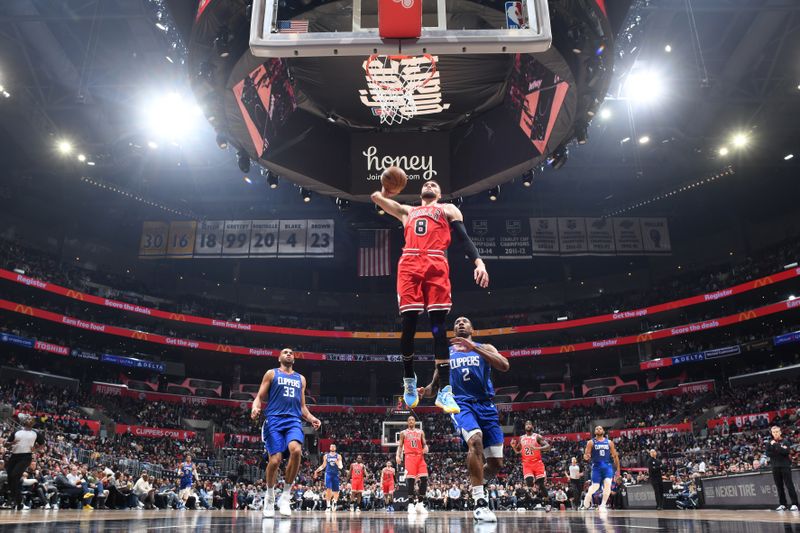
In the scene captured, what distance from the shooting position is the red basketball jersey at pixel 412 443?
1261 cm

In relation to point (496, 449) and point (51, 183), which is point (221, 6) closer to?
point (496, 449)

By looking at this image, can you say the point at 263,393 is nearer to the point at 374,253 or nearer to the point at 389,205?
the point at 389,205

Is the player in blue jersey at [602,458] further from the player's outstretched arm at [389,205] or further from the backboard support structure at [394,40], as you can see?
the backboard support structure at [394,40]

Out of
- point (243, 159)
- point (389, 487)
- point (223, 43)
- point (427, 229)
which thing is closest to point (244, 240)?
point (389, 487)

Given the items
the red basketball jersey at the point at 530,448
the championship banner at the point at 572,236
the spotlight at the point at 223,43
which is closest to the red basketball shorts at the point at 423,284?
the spotlight at the point at 223,43

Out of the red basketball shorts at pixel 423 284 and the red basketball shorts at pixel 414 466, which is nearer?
the red basketball shorts at pixel 423 284

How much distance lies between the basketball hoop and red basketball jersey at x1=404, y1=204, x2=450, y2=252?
4299mm

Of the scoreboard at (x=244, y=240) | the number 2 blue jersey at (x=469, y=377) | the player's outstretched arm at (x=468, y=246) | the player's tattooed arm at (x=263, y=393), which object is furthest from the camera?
the scoreboard at (x=244, y=240)

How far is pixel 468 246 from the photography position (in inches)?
216

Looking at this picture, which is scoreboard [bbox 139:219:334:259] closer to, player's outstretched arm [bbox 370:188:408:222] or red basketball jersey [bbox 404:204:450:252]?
player's outstretched arm [bbox 370:188:408:222]

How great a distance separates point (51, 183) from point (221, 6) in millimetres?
28289

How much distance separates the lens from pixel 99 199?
1326 inches

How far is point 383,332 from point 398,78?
29.4 meters

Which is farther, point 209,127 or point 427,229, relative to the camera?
point 209,127
